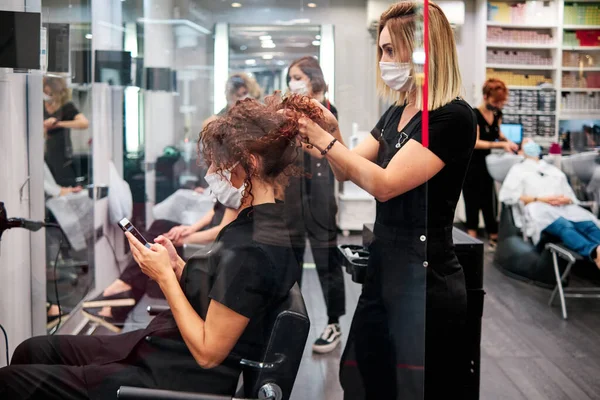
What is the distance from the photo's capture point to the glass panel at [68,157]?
7.54ft

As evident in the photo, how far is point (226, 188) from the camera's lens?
1572 millimetres

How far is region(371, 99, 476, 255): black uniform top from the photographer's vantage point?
162cm

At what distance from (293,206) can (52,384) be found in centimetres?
78

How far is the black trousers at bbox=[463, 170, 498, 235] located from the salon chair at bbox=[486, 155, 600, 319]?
0.72 metres

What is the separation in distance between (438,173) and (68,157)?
2.23 m

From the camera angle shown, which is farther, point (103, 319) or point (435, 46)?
point (103, 319)

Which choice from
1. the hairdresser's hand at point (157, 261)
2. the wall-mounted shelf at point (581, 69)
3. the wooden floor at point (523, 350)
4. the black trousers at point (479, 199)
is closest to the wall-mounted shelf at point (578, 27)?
the wall-mounted shelf at point (581, 69)

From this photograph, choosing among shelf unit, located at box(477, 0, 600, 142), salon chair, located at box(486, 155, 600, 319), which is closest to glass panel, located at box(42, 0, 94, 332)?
salon chair, located at box(486, 155, 600, 319)

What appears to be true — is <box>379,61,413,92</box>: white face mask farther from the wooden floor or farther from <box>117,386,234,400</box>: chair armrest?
<box>117,386,234,400</box>: chair armrest

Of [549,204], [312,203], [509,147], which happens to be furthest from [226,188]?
[509,147]

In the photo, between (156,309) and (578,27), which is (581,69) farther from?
(156,309)

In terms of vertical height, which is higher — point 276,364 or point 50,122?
point 50,122

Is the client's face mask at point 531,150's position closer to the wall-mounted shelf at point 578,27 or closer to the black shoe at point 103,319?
the wall-mounted shelf at point 578,27

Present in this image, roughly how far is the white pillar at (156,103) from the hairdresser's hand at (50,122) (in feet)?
2.00
